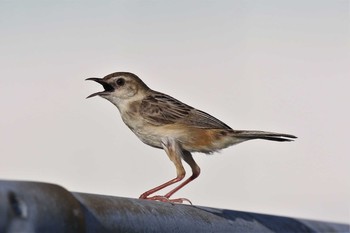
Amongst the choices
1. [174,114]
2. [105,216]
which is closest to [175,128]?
[174,114]

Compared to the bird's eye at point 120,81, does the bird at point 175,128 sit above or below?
below

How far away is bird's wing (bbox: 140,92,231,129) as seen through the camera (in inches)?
315

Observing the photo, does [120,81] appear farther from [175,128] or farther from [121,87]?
[175,128]

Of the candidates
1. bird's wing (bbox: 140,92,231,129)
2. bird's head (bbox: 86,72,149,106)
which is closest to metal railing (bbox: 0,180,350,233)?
bird's wing (bbox: 140,92,231,129)

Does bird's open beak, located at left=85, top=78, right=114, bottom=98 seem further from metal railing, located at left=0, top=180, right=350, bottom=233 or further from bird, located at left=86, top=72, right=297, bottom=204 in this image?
metal railing, located at left=0, top=180, right=350, bottom=233

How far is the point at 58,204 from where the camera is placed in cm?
250

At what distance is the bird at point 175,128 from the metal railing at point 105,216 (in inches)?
132

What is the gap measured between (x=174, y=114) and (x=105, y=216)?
17.2 feet

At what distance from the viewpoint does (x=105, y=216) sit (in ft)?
9.49

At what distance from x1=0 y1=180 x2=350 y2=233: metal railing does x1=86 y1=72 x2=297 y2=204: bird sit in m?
3.36

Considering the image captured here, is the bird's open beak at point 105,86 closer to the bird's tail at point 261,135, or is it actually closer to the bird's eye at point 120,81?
the bird's eye at point 120,81

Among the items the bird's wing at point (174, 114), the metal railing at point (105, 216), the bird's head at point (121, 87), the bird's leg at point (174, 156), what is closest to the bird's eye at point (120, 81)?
the bird's head at point (121, 87)

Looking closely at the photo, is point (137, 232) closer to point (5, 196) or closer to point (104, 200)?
point (104, 200)

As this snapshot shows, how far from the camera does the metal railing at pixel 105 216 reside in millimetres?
2307
